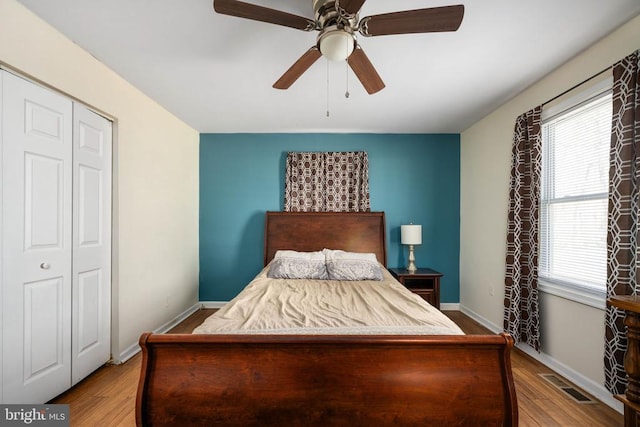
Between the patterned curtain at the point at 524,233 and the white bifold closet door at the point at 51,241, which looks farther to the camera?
the patterned curtain at the point at 524,233

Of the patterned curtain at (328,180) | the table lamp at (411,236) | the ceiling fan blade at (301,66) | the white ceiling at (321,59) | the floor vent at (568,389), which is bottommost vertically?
the floor vent at (568,389)

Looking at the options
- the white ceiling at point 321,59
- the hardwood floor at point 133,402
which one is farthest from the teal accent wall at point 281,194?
the hardwood floor at point 133,402

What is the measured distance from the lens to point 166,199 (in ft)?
10.2

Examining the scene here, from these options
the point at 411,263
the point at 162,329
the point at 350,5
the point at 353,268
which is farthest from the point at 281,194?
the point at 350,5

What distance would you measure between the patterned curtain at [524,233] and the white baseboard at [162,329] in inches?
140

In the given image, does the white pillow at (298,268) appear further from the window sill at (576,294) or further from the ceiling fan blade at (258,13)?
the ceiling fan blade at (258,13)

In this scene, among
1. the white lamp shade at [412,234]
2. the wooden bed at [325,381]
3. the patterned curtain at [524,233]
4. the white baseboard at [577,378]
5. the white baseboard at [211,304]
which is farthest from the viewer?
the white baseboard at [211,304]

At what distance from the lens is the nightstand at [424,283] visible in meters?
3.37

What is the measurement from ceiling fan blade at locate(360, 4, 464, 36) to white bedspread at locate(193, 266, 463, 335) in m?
1.59

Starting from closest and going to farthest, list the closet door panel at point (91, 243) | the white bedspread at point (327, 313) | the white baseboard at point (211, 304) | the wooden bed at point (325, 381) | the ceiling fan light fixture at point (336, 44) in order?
the wooden bed at point (325, 381), the ceiling fan light fixture at point (336, 44), the white bedspread at point (327, 313), the closet door panel at point (91, 243), the white baseboard at point (211, 304)

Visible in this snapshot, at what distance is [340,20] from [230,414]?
1.96m

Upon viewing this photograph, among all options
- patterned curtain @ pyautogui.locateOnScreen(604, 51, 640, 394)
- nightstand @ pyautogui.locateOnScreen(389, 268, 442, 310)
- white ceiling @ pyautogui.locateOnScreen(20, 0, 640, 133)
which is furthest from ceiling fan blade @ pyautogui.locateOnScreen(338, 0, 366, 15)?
nightstand @ pyautogui.locateOnScreen(389, 268, 442, 310)

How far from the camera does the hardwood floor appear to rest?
173cm

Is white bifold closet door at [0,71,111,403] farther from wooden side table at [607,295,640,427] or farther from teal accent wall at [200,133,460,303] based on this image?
wooden side table at [607,295,640,427]
